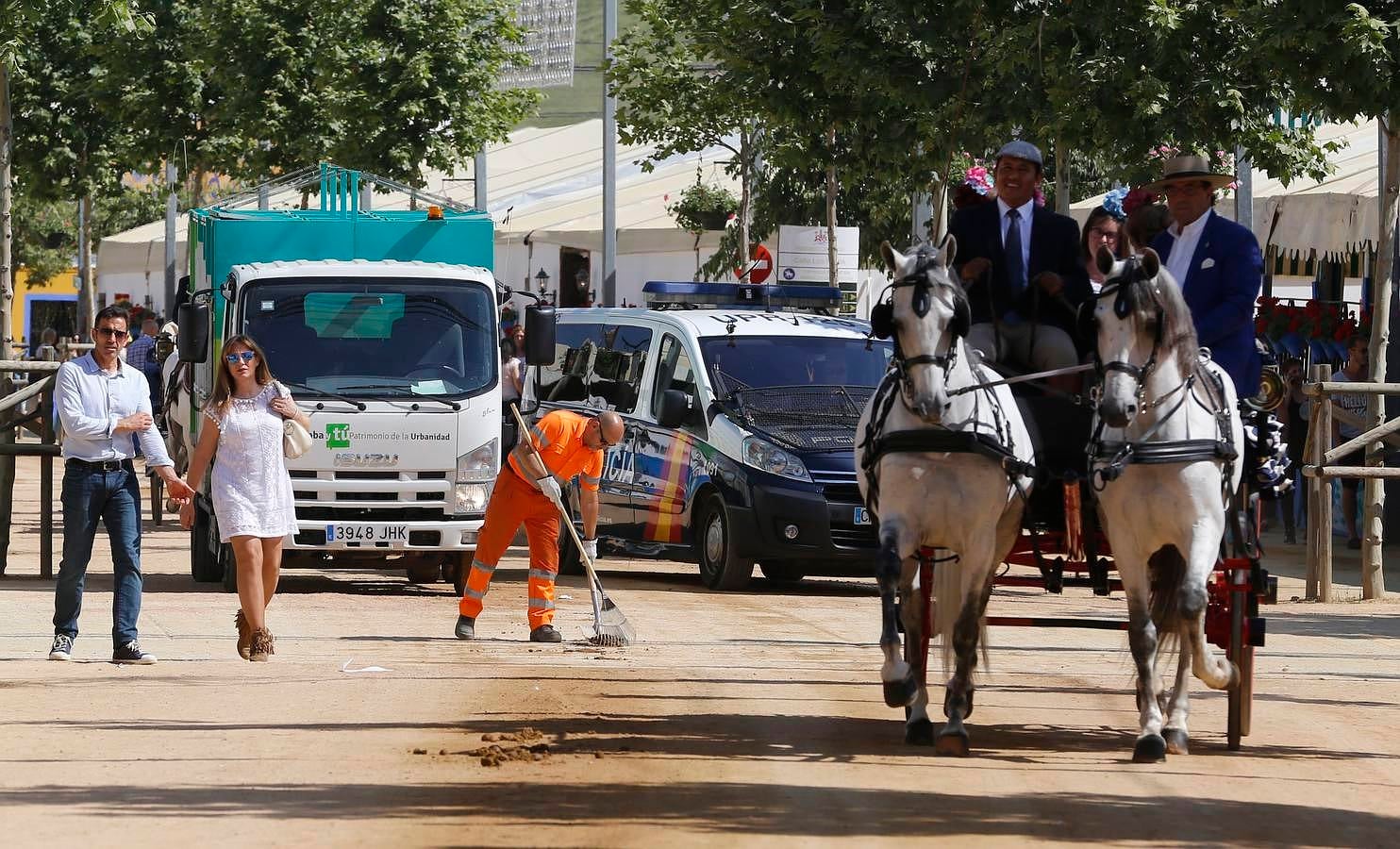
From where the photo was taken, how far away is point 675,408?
61.2 ft

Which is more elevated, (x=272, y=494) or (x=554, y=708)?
(x=272, y=494)

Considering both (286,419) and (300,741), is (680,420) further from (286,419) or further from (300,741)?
(300,741)

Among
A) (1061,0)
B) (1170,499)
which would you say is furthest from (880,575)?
(1061,0)

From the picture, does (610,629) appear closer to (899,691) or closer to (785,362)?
(899,691)

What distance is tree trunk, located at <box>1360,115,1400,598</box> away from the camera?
1819cm

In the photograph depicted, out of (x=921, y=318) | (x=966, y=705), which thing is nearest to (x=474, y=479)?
(x=966, y=705)

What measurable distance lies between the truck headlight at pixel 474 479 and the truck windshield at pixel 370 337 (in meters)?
0.49

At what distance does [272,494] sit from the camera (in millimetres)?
12922

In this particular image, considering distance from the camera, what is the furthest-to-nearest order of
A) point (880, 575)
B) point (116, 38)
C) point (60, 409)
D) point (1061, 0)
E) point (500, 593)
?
point (116, 38) → point (1061, 0) → point (500, 593) → point (60, 409) → point (880, 575)


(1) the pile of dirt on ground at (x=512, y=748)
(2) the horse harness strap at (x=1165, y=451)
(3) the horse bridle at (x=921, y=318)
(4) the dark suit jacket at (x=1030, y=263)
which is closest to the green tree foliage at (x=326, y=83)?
(4) the dark suit jacket at (x=1030, y=263)

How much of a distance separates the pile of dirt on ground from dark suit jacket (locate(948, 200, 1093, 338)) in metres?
2.85

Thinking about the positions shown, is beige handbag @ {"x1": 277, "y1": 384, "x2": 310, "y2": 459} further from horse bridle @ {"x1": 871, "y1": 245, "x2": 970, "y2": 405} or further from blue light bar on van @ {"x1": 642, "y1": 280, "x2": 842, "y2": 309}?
blue light bar on van @ {"x1": 642, "y1": 280, "x2": 842, "y2": 309}

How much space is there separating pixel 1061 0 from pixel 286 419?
32.2ft

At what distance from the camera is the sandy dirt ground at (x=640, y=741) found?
797 centimetres
